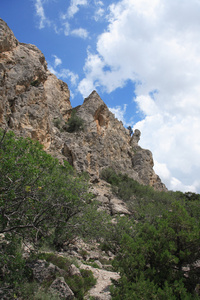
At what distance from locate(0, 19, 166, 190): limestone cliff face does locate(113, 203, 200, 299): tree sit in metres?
17.2

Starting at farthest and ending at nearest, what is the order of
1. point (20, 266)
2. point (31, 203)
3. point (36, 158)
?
point (36, 158)
point (31, 203)
point (20, 266)

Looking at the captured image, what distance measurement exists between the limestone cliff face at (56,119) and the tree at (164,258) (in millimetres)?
17233

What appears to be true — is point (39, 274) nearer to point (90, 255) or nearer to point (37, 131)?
point (90, 255)

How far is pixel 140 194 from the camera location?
34.9 m

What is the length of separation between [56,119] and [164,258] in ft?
111

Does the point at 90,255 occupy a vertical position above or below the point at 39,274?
above

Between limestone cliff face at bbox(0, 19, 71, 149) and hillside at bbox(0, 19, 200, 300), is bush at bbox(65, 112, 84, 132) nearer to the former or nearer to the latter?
hillside at bbox(0, 19, 200, 300)

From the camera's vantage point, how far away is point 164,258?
6.66 metres

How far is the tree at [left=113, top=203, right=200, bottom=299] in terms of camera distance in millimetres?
6285

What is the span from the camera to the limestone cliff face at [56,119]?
22.5m

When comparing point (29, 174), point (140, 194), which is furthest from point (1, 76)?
point (140, 194)

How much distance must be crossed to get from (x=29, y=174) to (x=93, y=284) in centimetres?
531

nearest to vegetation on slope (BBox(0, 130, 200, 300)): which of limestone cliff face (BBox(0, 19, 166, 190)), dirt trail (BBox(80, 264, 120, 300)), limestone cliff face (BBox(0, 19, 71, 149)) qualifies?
dirt trail (BBox(80, 264, 120, 300))

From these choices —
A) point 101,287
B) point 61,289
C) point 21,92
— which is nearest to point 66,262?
point 101,287
